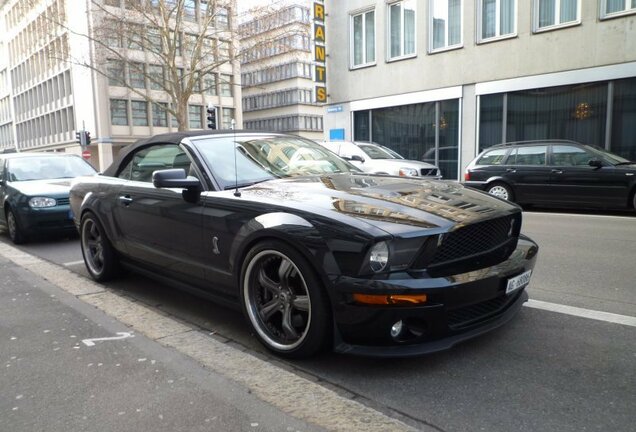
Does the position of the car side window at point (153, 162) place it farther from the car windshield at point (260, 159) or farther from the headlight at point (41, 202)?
the headlight at point (41, 202)

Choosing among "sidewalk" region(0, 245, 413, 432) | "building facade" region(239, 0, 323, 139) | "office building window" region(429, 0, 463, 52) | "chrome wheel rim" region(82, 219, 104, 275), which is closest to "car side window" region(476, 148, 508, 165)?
"office building window" region(429, 0, 463, 52)

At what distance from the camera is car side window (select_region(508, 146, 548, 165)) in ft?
38.1

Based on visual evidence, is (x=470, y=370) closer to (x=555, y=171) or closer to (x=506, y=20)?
(x=555, y=171)


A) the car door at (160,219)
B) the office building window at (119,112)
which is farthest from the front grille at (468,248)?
the office building window at (119,112)

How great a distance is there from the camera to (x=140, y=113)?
5659 cm

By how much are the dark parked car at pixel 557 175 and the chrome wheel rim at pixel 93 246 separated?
918 centimetres

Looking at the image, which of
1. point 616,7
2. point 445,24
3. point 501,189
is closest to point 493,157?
point 501,189

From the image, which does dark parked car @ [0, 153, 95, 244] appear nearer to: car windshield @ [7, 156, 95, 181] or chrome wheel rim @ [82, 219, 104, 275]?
car windshield @ [7, 156, 95, 181]

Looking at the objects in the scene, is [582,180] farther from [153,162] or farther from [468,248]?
[153,162]

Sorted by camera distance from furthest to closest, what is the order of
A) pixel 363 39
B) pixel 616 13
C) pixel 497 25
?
1. pixel 363 39
2. pixel 497 25
3. pixel 616 13

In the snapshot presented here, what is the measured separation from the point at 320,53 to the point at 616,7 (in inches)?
435

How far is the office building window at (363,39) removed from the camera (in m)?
20.8

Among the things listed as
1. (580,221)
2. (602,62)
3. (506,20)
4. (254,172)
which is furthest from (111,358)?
(506,20)

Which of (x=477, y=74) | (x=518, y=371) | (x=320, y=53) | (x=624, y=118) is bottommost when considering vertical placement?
(x=518, y=371)
